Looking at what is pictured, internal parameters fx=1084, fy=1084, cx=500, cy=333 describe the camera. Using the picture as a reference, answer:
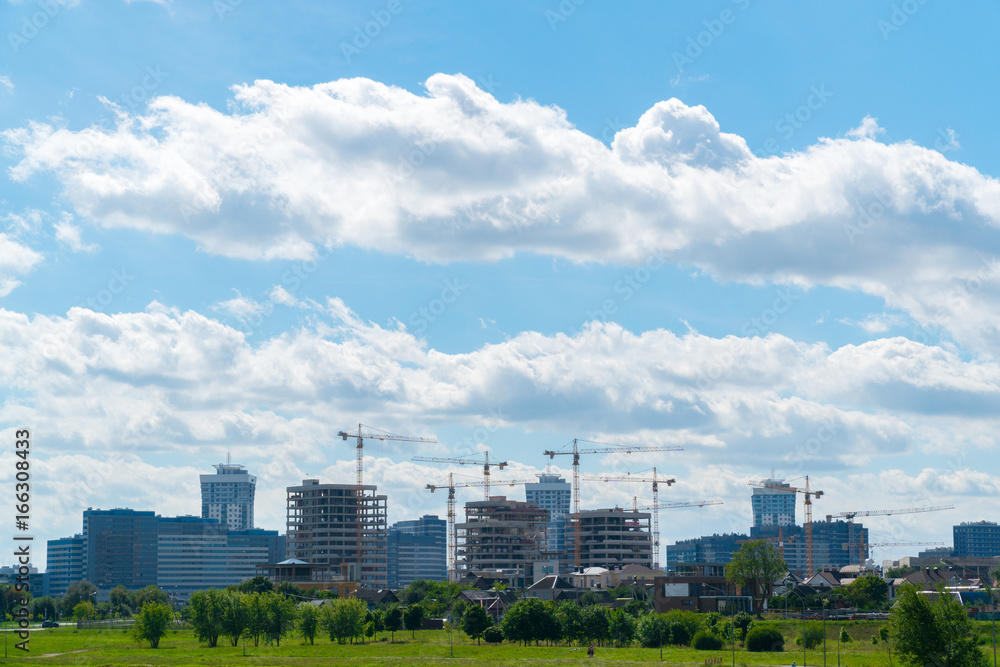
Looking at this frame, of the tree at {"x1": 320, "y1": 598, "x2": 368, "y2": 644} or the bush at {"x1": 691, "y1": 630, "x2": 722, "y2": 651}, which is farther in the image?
the tree at {"x1": 320, "y1": 598, "x2": 368, "y2": 644}

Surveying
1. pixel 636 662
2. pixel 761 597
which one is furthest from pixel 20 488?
pixel 761 597

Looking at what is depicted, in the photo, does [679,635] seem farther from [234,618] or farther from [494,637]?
[234,618]

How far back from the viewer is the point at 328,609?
468ft

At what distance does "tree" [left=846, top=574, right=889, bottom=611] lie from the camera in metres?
179

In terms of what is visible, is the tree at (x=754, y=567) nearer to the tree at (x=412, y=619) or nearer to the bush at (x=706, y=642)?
the tree at (x=412, y=619)

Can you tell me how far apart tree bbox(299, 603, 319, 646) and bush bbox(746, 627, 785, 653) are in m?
56.4

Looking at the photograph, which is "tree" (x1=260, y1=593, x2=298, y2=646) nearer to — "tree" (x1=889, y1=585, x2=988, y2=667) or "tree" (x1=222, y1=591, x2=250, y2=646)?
"tree" (x1=222, y1=591, x2=250, y2=646)

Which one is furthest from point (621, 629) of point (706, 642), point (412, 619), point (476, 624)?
point (412, 619)

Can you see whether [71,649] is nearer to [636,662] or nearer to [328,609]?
[328,609]

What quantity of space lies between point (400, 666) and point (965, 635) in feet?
161

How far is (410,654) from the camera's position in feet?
383

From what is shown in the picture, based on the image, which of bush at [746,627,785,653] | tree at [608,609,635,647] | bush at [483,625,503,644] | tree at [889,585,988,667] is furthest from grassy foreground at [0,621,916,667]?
tree at [889,585,988,667]

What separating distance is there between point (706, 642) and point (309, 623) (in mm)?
52107

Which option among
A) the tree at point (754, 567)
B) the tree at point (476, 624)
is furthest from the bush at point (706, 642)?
the tree at point (754, 567)
